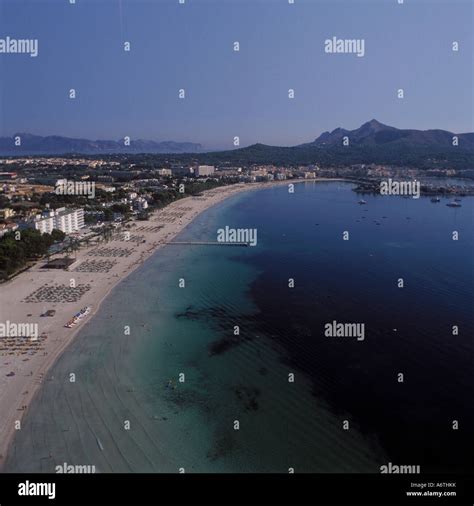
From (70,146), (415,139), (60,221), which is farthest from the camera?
(70,146)

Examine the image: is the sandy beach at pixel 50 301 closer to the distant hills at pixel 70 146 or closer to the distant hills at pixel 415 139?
the distant hills at pixel 415 139

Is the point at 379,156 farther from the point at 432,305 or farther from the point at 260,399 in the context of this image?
the point at 260,399

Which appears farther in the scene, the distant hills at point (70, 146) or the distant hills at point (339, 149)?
the distant hills at point (70, 146)

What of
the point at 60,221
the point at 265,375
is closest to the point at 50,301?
the point at 265,375

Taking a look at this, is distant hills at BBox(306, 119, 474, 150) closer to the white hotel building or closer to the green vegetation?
the white hotel building

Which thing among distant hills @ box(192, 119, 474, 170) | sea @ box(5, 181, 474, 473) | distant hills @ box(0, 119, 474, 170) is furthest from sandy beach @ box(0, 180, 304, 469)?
distant hills @ box(192, 119, 474, 170)

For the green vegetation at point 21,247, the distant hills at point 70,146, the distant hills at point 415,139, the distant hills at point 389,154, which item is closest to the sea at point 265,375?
the green vegetation at point 21,247

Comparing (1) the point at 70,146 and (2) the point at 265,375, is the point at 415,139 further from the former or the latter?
(2) the point at 265,375
